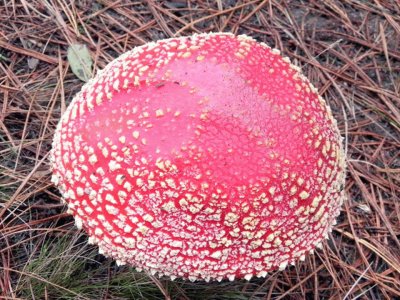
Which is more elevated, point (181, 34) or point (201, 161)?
point (201, 161)

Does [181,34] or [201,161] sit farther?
[181,34]

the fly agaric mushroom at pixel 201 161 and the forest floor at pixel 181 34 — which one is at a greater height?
the fly agaric mushroom at pixel 201 161

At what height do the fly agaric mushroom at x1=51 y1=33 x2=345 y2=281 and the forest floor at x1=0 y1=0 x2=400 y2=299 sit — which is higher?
the fly agaric mushroom at x1=51 y1=33 x2=345 y2=281

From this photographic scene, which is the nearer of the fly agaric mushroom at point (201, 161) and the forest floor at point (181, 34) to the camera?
the fly agaric mushroom at point (201, 161)

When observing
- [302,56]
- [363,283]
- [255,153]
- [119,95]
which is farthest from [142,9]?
[363,283]

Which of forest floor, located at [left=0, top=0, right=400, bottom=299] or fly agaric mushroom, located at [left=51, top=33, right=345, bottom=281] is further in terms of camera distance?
forest floor, located at [left=0, top=0, right=400, bottom=299]
